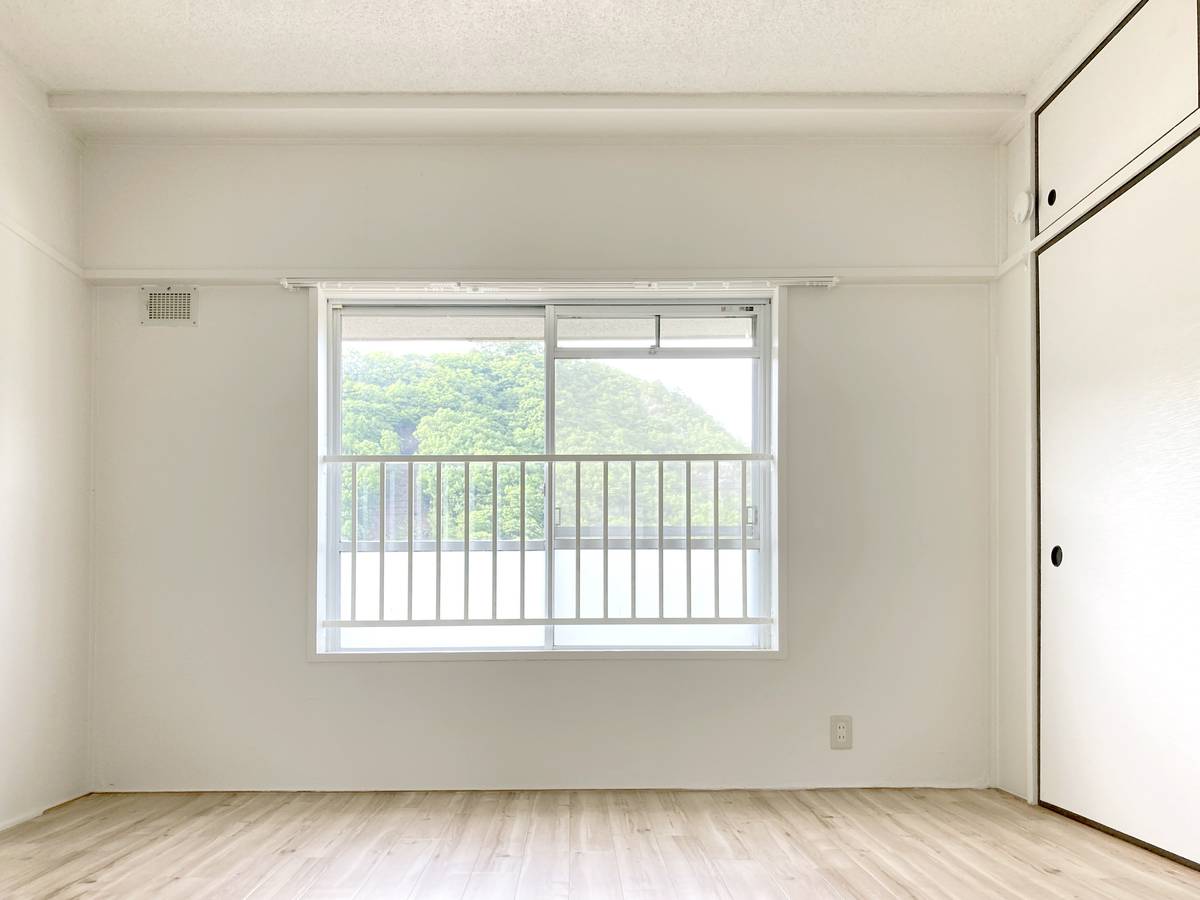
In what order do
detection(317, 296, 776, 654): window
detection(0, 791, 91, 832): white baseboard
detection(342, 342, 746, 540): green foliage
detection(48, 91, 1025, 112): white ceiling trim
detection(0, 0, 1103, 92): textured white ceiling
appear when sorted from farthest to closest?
detection(342, 342, 746, 540): green foliage
detection(317, 296, 776, 654): window
detection(48, 91, 1025, 112): white ceiling trim
detection(0, 791, 91, 832): white baseboard
detection(0, 0, 1103, 92): textured white ceiling

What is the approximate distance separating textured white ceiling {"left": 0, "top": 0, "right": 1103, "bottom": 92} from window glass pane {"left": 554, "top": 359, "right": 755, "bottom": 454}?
1.09 m

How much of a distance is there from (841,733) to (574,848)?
3.98 ft

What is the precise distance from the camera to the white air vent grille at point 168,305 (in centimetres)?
348

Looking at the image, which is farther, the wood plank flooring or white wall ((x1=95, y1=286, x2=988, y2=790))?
white wall ((x1=95, y1=286, x2=988, y2=790))

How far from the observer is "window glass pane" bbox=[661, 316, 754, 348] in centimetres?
375

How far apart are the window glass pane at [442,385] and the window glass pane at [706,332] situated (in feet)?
1.76

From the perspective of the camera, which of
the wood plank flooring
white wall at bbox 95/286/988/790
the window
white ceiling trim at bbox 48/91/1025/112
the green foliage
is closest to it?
the wood plank flooring

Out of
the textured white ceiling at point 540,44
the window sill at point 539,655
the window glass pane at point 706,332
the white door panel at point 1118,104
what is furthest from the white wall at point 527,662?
the textured white ceiling at point 540,44

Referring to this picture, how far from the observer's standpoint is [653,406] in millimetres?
3740

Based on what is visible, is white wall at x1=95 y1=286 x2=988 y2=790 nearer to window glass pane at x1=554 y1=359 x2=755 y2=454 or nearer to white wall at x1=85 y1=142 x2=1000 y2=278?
white wall at x1=85 y1=142 x2=1000 y2=278

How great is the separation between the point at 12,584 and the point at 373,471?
1270 millimetres

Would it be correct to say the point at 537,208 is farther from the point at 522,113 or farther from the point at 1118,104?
the point at 1118,104

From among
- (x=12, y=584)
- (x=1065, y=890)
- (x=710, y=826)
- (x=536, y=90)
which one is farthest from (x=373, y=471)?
(x=1065, y=890)

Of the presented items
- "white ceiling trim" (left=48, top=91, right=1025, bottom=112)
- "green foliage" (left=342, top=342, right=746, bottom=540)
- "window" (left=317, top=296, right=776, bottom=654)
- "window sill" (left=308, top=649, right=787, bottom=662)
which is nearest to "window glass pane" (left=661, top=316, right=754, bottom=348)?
"window" (left=317, top=296, right=776, bottom=654)
